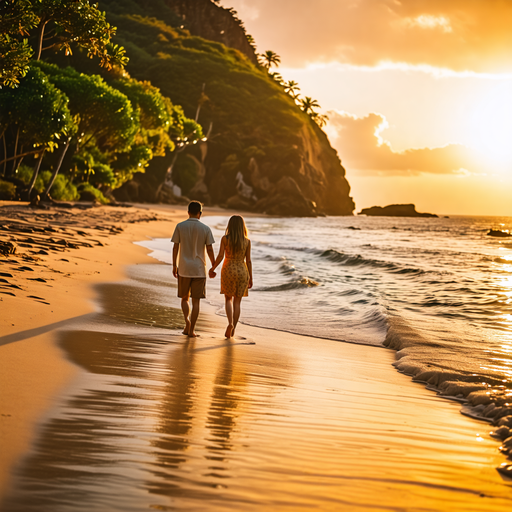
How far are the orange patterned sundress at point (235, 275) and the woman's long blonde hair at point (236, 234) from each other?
0.17ft

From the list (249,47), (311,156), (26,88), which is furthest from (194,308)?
(249,47)

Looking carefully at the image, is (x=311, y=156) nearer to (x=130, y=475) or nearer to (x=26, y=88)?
(x=26, y=88)

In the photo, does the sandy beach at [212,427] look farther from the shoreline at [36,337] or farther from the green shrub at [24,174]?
the green shrub at [24,174]

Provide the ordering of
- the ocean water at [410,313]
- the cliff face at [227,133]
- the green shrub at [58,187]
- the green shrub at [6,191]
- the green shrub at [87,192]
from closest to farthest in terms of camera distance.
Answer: the ocean water at [410,313], the green shrub at [6,191], the green shrub at [58,187], the green shrub at [87,192], the cliff face at [227,133]

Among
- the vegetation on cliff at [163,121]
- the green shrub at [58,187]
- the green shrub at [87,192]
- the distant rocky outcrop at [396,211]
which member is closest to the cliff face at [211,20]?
the vegetation on cliff at [163,121]

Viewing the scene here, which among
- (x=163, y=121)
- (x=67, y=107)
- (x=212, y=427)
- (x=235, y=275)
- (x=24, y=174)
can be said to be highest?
(x=163, y=121)

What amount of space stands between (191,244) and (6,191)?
23.9 meters

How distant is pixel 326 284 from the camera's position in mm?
14484

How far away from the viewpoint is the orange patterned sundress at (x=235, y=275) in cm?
756

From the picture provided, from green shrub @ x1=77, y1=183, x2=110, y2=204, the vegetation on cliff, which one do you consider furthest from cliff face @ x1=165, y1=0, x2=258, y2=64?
green shrub @ x1=77, y1=183, x2=110, y2=204

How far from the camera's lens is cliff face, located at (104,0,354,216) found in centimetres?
8088

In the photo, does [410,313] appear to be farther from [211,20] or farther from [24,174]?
[211,20]

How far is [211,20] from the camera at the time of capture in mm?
137500

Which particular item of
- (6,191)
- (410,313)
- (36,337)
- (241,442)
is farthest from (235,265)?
(6,191)
